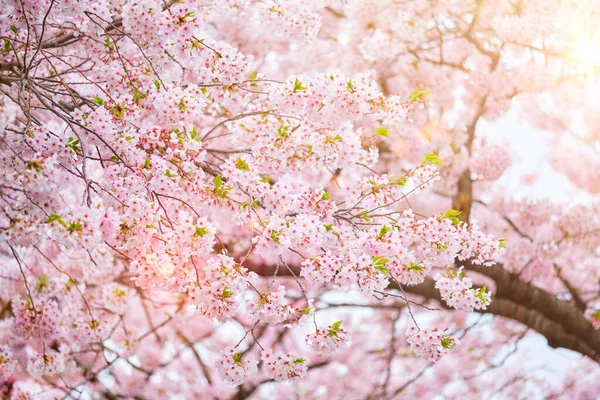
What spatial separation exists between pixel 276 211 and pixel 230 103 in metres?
1.32

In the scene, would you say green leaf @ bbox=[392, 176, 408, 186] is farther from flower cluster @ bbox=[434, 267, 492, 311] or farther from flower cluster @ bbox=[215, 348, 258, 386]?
flower cluster @ bbox=[215, 348, 258, 386]

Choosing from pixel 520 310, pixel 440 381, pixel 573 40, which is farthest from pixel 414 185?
pixel 440 381

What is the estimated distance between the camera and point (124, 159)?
3.93 meters

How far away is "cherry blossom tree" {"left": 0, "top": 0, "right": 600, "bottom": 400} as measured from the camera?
399cm

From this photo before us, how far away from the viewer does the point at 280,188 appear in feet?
14.2

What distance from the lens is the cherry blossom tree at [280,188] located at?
3.99 metres

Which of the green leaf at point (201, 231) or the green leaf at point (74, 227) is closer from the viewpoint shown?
the green leaf at point (74, 227)

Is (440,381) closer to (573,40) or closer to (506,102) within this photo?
(506,102)

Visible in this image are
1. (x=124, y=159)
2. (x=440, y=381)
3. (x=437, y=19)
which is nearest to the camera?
(x=124, y=159)

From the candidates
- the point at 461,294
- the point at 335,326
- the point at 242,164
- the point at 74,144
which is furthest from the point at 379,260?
Result: the point at 74,144

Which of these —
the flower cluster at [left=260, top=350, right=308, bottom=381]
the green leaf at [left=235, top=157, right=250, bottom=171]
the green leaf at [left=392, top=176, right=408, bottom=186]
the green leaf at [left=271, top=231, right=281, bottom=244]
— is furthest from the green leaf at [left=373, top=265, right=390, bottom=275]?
the green leaf at [left=235, top=157, right=250, bottom=171]

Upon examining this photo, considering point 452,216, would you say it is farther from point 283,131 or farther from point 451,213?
point 283,131

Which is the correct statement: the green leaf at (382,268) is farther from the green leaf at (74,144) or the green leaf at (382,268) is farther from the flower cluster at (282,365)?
the green leaf at (74,144)

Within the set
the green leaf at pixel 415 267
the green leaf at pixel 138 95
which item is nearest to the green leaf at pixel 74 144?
the green leaf at pixel 138 95
